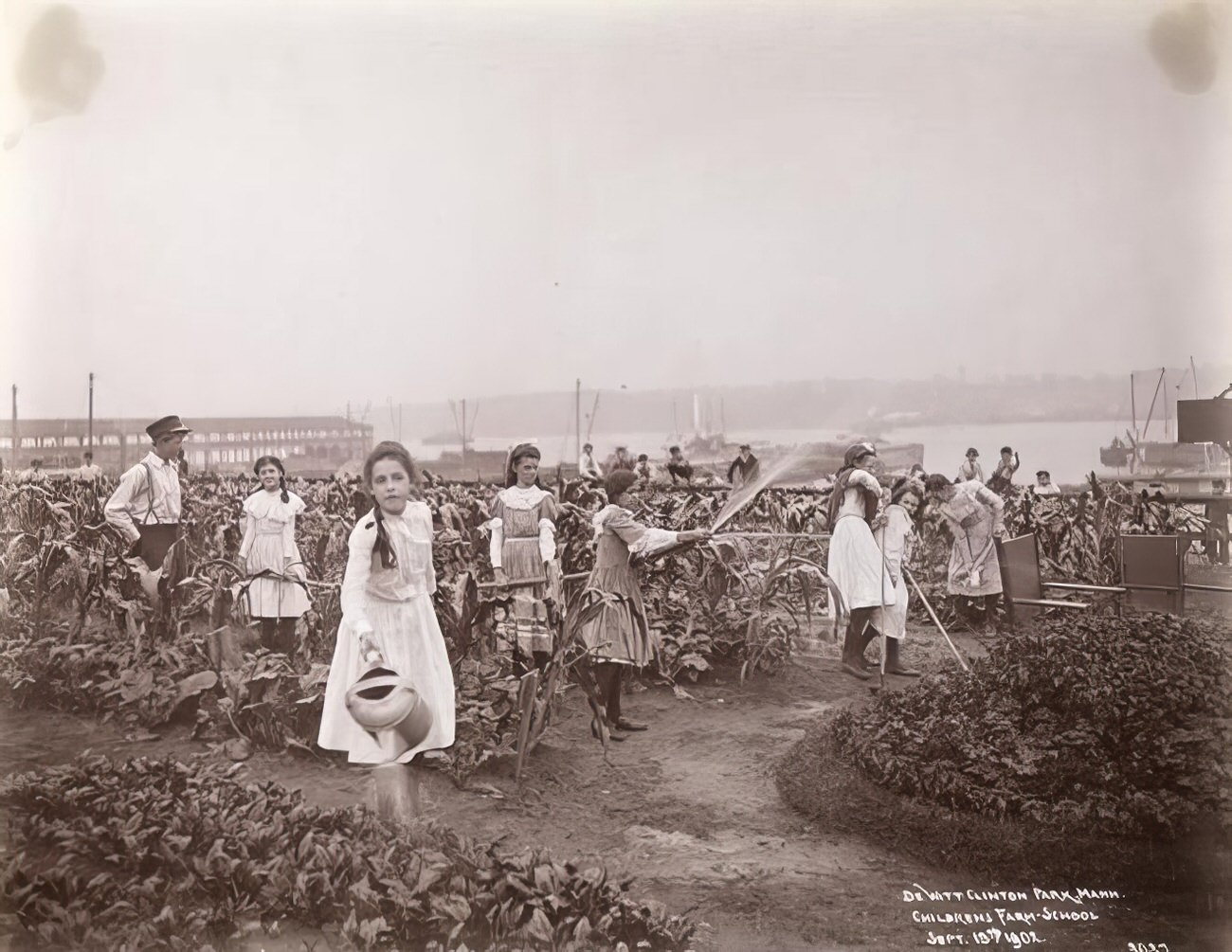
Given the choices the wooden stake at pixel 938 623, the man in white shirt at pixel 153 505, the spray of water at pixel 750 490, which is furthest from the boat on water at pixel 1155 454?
the man in white shirt at pixel 153 505

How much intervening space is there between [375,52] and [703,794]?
10.1ft

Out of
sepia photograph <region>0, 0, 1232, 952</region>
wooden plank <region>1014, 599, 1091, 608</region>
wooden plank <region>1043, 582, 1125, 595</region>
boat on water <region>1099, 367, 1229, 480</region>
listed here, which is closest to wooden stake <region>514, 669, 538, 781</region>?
sepia photograph <region>0, 0, 1232, 952</region>

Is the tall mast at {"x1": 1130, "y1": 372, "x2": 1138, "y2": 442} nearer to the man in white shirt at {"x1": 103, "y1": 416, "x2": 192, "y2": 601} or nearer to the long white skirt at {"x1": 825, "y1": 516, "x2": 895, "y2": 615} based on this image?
the long white skirt at {"x1": 825, "y1": 516, "x2": 895, "y2": 615}

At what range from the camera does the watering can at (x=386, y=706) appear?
300cm

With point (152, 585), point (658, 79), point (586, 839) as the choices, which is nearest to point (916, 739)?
point (586, 839)

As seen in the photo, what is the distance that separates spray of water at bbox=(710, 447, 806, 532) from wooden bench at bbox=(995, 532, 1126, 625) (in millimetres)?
995

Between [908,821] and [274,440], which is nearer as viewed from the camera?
[908,821]

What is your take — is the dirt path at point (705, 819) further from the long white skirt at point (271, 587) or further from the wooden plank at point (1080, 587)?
the wooden plank at point (1080, 587)

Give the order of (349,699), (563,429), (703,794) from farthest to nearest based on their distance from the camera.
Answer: (563,429) < (703,794) < (349,699)

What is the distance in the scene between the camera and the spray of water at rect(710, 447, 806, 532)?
11.4 ft

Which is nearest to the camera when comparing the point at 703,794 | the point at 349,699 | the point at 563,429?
the point at 349,699

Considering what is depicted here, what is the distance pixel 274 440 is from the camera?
360 centimetres

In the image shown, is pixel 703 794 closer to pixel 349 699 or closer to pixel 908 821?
pixel 908 821

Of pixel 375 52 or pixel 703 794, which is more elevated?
pixel 375 52
